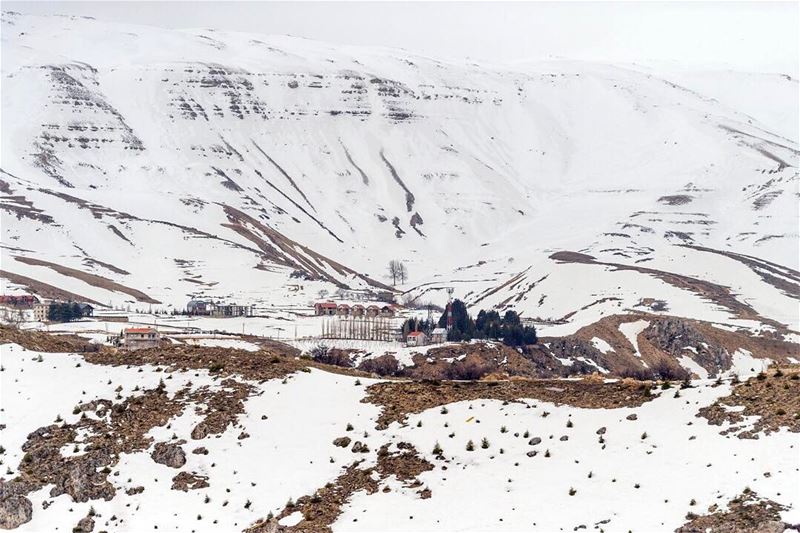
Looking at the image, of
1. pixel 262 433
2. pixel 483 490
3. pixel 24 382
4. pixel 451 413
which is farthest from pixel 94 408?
pixel 483 490

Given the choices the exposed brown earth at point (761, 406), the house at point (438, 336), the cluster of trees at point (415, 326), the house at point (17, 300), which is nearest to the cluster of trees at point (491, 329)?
the house at point (438, 336)

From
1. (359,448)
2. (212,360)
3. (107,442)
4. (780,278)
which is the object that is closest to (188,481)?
(107,442)

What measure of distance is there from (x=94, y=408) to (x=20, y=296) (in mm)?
131445

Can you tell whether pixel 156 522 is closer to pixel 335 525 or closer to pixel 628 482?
pixel 335 525

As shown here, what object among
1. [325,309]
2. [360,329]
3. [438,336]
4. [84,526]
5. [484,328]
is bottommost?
[325,309]

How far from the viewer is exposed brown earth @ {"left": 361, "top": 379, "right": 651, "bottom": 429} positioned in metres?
28.5

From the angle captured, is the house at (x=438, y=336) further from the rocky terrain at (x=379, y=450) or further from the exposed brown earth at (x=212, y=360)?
the rocky terrain at (x=379, y=450)

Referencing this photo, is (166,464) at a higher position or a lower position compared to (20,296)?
higher

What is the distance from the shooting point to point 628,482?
23328mm

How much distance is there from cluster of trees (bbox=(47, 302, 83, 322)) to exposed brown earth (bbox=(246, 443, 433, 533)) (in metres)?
122

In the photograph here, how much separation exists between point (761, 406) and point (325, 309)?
147 metres

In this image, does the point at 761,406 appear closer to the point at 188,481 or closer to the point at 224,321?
the point at 188,481

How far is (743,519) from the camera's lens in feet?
67.3

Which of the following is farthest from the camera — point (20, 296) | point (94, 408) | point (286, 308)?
point (286, 308)
